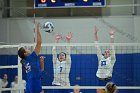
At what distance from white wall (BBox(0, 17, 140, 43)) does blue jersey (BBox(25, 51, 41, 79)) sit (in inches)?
264

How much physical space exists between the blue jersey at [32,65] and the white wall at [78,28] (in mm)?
6701

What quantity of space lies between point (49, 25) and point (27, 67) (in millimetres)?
1775

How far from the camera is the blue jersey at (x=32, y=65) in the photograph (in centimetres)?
674

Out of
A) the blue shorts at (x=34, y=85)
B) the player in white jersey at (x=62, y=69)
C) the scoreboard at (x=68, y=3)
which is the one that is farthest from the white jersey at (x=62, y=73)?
the scoreboard at (x=68, y=3)

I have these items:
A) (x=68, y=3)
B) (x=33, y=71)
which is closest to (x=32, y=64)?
(x=33, y=71)

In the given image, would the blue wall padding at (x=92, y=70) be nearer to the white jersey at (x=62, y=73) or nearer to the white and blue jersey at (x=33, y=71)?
the white jersey at (x=62, y=73)

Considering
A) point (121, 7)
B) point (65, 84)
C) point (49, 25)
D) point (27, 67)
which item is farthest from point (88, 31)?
point (27, 67)

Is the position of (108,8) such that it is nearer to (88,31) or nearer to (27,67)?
Answer: (88,31)

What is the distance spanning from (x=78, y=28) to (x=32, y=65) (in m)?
6.87

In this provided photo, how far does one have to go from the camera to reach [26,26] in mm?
13977

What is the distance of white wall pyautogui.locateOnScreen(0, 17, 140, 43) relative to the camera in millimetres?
13205

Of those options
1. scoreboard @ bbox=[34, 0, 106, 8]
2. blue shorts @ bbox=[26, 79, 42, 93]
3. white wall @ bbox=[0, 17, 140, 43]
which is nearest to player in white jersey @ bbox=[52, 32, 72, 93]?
blue shorts @ bbox=[26, 79, 42, 93]

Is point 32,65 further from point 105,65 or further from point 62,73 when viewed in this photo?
point 105,65

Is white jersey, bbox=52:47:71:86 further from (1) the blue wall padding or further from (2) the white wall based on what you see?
(2) the white wall
